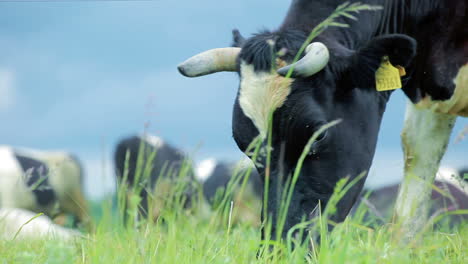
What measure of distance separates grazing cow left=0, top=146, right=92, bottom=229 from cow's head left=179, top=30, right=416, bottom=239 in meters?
7.31

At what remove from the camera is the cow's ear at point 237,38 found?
13.9ft

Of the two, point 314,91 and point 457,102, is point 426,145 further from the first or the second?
point 314,91

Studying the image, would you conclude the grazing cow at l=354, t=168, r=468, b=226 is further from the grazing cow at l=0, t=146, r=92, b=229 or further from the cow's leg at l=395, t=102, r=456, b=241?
the grazing cow at l=0, t=146, r=92, b=229

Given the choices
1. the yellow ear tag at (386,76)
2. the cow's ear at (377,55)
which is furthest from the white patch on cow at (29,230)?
the yellow ear tag at (386,76)

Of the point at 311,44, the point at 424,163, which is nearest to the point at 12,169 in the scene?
the point at 424,163

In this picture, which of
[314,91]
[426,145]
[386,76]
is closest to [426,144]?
[426,145]

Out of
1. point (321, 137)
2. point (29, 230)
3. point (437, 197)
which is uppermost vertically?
point (321, 137)

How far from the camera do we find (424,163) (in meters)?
5.27

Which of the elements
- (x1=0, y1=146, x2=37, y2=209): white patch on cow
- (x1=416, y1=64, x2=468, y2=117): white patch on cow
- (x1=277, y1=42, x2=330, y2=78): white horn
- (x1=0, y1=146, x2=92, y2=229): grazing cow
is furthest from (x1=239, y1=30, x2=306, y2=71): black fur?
(x1=0, y1=146, x2=37, y2=209): white patch on cow

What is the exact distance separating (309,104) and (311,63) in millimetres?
232

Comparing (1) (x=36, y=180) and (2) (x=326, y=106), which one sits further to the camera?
(1) (x=36, y=180)

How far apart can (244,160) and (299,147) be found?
19.6 inches

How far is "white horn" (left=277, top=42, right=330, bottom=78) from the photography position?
135 inches

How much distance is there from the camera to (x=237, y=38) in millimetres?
4391
